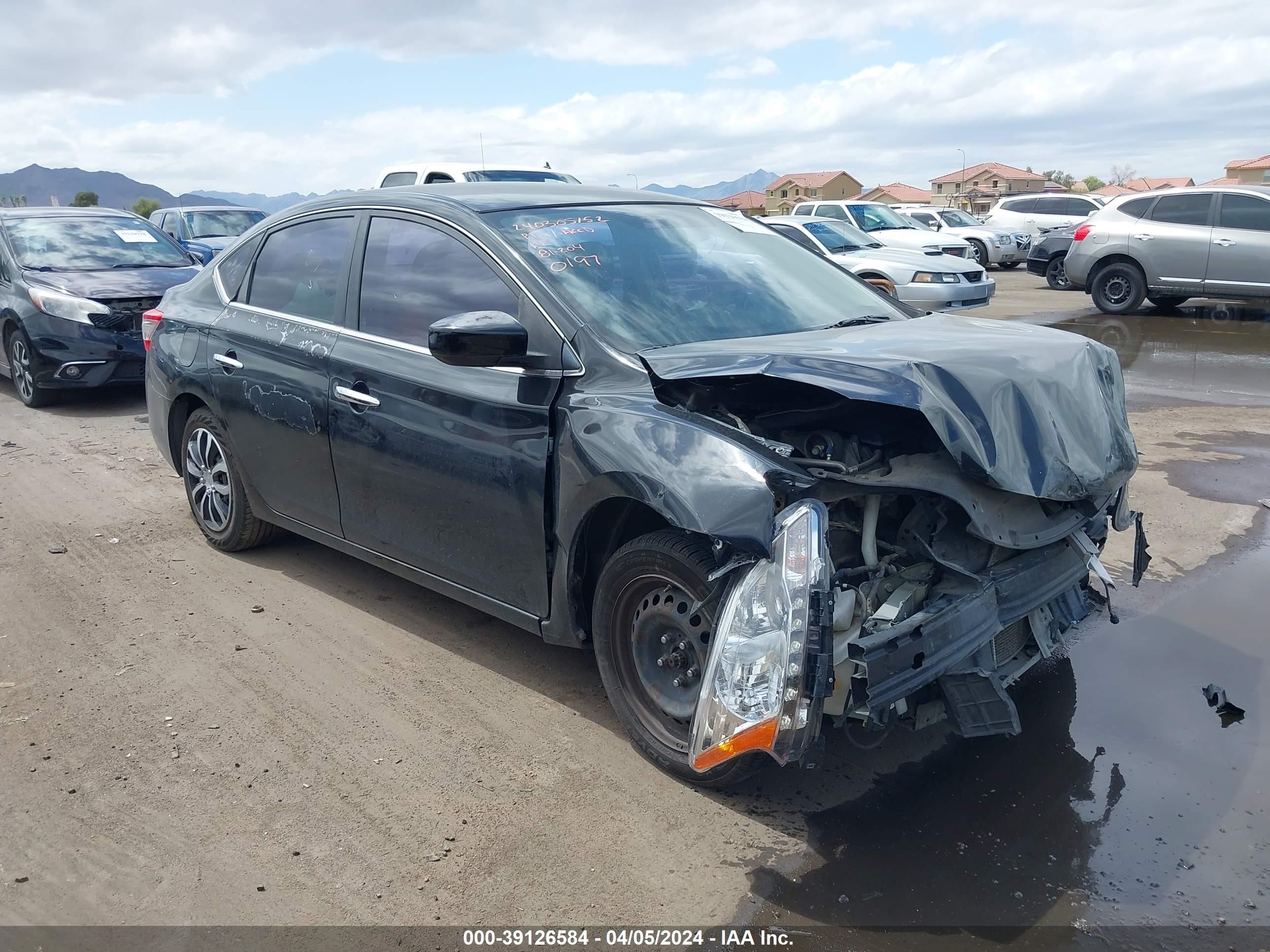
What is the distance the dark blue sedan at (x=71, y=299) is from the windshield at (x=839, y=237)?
836 centimetres

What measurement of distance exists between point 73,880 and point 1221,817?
3381mm

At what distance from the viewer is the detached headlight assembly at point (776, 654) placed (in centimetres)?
273

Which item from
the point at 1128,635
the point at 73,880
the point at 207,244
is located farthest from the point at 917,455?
the point at 207,244

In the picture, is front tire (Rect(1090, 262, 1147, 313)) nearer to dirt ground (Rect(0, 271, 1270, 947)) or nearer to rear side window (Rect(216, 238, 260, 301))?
dirt ground (Rect(0, 271, 1270, 947))

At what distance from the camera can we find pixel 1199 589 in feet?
15.8

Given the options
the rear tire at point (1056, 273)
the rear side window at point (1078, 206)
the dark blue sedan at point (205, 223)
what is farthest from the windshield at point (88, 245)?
the rear side window at point (1078, 206)

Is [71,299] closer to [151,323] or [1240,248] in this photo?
[151,323]

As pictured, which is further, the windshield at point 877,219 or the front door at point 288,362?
the windshield at point 877,219

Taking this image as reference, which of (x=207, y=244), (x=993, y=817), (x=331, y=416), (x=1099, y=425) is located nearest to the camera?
(x=993, y=817)

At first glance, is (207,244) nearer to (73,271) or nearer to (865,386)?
(73,271)

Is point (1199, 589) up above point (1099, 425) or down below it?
below

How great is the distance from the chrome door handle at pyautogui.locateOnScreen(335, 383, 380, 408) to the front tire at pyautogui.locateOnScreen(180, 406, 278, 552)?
114 centimetres

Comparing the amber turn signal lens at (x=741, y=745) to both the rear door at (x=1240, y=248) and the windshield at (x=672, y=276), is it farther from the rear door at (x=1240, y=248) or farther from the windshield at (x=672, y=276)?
the rear door at (x=1240, y=248)

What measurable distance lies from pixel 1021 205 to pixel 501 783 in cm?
2635
